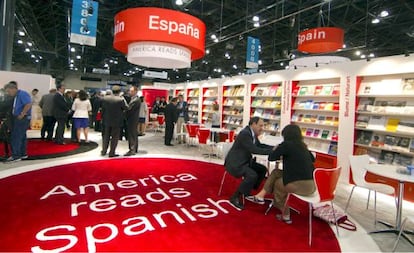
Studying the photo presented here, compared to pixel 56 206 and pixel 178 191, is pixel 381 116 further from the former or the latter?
pixel 56 206

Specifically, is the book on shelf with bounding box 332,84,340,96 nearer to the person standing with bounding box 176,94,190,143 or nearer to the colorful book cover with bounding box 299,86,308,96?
the colorful book cover with bounding box 299,86,308,96

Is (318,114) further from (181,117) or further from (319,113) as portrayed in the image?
(181,117)

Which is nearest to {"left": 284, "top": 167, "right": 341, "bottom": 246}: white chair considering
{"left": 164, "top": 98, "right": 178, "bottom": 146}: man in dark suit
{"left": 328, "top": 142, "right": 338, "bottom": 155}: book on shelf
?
{"left": 328, "top": 142, "right": 338, "bottom": 155}: book on shelf

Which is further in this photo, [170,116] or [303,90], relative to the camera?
[170,116]

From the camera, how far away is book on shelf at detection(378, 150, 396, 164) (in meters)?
4.97

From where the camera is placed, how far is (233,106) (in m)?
9.57

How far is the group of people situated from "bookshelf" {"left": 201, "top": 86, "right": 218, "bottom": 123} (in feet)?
22.7

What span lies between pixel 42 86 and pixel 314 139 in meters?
9.80

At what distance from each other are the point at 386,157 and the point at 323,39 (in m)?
2.87

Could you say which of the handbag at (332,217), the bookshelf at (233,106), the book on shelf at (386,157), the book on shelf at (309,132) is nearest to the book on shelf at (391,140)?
the book on shelf at (386,157)

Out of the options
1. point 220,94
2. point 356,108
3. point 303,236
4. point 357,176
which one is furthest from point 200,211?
point 220,94

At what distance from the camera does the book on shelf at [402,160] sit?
4680 mm

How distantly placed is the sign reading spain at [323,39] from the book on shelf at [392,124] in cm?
216

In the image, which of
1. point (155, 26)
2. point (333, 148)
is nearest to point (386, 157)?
point (333, 148)
